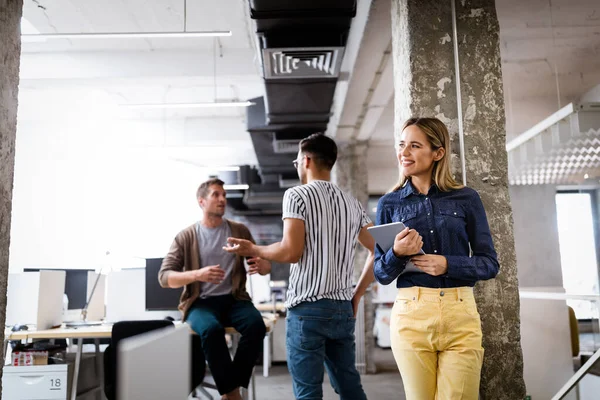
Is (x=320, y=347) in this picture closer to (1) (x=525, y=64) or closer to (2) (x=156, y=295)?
(2) (x=156, y=295)

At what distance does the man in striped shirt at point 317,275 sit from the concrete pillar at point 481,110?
21.5 inches

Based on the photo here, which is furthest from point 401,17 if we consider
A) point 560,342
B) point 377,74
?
point 560,342

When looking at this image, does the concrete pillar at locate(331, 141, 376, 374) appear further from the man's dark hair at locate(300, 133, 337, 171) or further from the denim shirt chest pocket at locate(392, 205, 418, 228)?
the denim shirt chest pocket at locate(392, 205, 418, 228)

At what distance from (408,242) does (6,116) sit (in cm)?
189

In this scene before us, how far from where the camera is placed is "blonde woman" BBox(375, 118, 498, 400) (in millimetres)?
1684

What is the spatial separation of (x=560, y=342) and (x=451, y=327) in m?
3.38

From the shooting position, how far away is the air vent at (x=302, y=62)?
417 cm

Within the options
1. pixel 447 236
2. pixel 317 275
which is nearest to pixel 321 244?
pixel 317 275

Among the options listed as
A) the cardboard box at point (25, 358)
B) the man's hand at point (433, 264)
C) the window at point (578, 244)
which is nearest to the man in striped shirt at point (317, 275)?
the man's hand at point (433, 264)

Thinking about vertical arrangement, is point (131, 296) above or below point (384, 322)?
above

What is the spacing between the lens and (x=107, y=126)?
988 cm

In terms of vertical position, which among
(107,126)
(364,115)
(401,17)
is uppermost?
(107,126)

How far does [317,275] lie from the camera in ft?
7.61

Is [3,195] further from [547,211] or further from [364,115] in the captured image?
[547,211]
